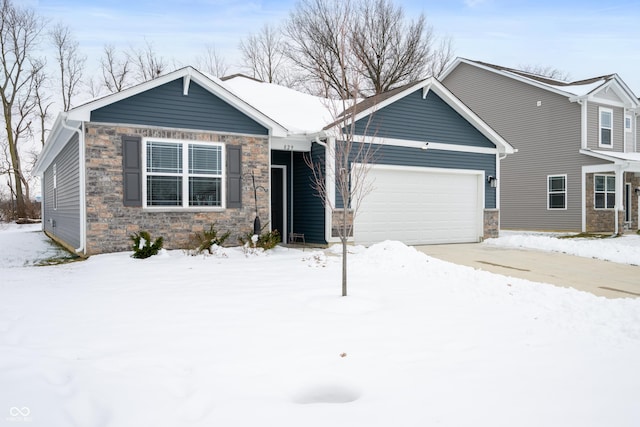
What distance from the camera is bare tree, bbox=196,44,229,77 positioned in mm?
32031

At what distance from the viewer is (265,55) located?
31016mm

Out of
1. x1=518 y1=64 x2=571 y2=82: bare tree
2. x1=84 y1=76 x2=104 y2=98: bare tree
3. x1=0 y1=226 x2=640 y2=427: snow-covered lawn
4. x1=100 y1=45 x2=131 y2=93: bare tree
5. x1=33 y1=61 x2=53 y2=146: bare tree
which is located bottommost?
x1=0 y1=226 x2=640 y2=427: snow-covered lawn

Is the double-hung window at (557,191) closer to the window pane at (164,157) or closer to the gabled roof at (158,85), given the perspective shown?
the gabled roof at (158,85)

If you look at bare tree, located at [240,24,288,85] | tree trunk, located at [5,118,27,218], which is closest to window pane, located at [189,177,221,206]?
bare tree, located at [240,24,288,85]

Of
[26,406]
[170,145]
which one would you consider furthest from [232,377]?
[170,145]

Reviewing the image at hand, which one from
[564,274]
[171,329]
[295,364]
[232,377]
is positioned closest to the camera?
[232,377]

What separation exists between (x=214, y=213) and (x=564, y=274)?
23.2 feet

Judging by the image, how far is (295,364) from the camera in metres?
3.99

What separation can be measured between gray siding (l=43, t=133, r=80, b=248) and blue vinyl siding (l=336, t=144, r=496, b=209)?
20.0 ft

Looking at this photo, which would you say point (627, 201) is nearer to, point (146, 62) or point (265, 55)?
point (265, 55)

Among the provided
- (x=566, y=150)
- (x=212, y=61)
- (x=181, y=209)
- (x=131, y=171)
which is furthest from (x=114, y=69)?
(x=566, y=150)

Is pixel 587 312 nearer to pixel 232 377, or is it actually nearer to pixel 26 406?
pixel 232 377

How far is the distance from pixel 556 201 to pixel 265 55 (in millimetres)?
20360

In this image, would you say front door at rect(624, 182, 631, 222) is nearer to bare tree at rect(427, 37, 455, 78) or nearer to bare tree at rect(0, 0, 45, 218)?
bare tree at rect(427, 37, 455, 78)
